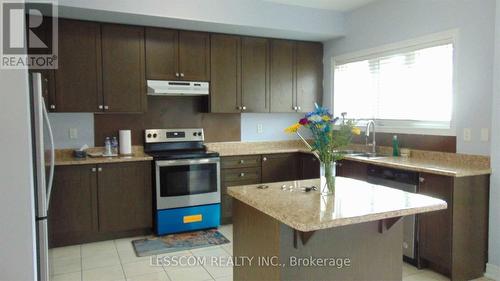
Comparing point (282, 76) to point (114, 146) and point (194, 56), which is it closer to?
point (194, 56)

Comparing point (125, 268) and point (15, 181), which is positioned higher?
point (15, 181)

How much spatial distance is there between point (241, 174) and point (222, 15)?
183cm

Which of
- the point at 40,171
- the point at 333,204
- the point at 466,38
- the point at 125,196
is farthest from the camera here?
the point at 125,196

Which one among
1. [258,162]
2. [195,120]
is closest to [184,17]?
Answer: [195,120]

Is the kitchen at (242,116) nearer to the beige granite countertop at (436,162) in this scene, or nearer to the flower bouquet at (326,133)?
the beige granite countertop at (436,162)

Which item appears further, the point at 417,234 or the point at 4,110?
the point at 417,234

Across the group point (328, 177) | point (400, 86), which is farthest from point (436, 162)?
point (328, 177)

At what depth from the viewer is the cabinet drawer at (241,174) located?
4367mm

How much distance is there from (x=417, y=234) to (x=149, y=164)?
2.68 metres

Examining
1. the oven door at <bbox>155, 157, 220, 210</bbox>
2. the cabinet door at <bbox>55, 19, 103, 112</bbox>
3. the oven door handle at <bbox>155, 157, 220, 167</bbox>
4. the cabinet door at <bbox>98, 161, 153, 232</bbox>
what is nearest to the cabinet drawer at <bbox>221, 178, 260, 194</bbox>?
the oven door at <bbox>155, 157, 220, 210</bbox>

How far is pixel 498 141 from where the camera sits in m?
2.94

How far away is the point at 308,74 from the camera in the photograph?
16.6 ft

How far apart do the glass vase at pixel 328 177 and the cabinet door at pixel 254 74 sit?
8.46ft

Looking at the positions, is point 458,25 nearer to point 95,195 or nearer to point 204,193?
point 204,193
